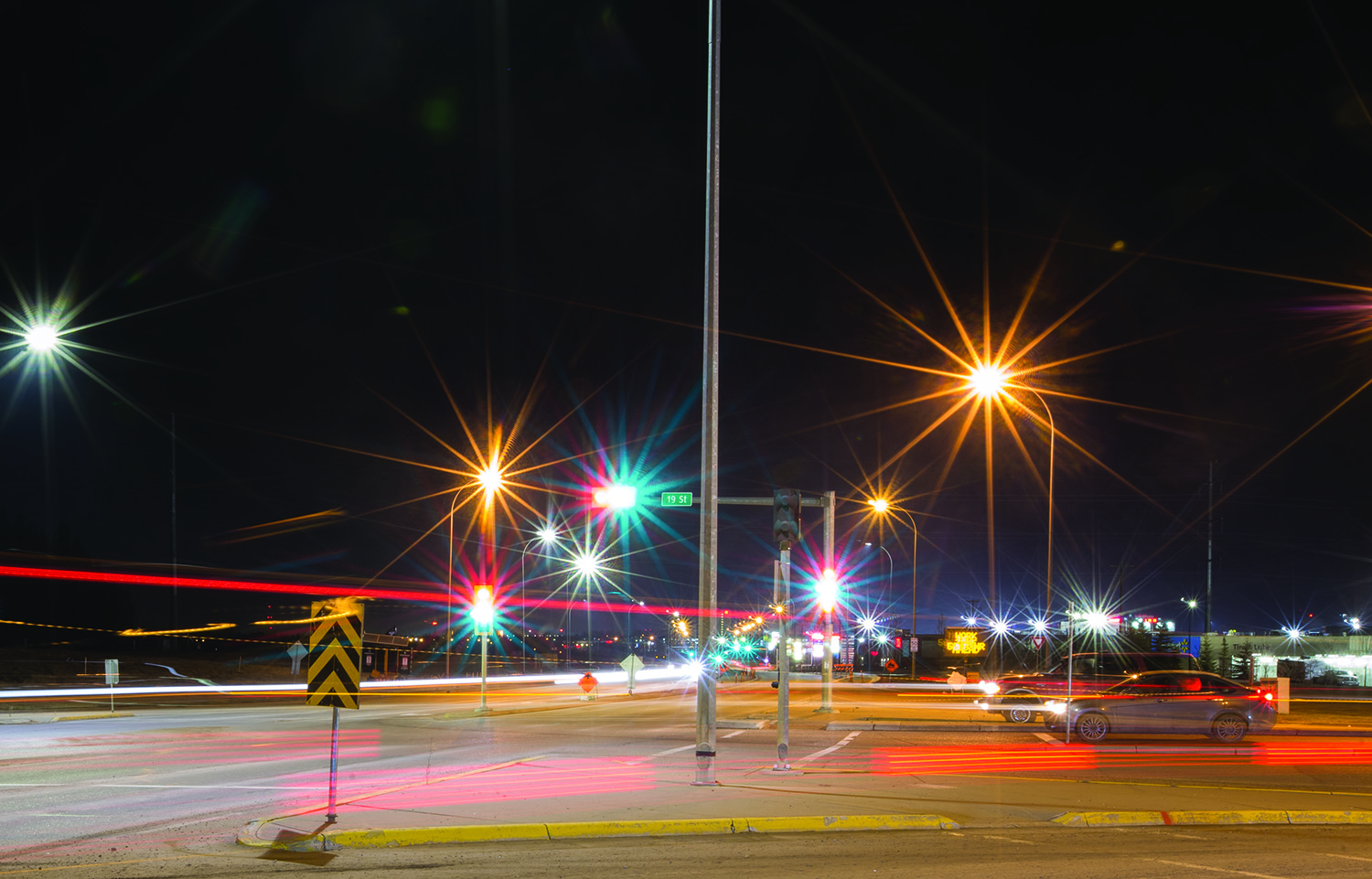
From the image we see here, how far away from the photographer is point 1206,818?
11.5 m

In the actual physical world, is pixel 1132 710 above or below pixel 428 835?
below

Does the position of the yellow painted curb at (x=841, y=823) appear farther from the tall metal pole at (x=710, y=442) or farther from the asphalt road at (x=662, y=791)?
the tall metal pole at (x=710, y=442)

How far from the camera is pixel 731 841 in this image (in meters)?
10.1

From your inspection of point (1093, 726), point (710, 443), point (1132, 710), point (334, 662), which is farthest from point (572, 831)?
point (1132, 710)

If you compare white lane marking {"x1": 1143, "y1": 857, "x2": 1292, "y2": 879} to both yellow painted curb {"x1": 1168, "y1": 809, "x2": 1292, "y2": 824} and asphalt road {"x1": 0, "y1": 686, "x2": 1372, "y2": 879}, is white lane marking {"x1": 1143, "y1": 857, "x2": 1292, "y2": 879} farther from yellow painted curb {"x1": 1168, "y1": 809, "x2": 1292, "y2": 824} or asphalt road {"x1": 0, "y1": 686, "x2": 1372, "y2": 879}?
yellow painted curb {"x1": 1168, "y1": 809, "x2": 1292, "y2": 824}

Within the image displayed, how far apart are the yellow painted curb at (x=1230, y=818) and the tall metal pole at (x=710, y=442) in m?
5.61

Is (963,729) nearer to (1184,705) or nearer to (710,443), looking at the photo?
(1184,705)

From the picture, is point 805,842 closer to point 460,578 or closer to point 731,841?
point 731,841

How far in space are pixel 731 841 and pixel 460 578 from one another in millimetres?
90480

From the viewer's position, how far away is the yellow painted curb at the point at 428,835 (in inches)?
390

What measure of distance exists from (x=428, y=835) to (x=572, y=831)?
1438 mm

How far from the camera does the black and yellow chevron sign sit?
1051 cm

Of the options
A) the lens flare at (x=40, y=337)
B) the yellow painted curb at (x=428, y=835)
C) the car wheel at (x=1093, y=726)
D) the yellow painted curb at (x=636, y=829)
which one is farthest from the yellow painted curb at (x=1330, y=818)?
the lens flare at (x=40, y=337)

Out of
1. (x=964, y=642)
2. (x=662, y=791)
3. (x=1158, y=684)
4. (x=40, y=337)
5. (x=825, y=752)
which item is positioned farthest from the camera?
(x=964, y=642)
